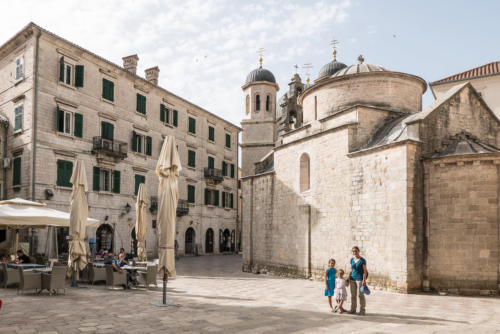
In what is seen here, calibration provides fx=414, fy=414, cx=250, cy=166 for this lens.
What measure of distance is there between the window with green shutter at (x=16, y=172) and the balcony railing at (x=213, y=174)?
584 inches

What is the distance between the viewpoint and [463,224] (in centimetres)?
1292

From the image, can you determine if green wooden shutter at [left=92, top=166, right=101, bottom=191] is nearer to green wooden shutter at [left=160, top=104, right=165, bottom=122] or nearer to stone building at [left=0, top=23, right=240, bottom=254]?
stone building at [left=0, top=23, right=240, bottom=254]

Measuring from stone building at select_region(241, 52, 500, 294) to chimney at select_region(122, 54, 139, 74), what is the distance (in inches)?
461

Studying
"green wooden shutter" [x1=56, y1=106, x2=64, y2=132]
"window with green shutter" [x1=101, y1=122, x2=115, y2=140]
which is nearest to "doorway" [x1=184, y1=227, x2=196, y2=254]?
"window with green shutter" [x1=101, y1=122, x2=115, y2=140]

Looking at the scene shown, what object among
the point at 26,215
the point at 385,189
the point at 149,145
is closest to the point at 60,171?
the point at 149,145

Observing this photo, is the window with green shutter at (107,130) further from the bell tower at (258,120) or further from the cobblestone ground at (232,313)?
the bell tower at (258,120)

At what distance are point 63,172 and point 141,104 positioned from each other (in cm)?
772

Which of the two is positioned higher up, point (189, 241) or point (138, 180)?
point (138, 180)

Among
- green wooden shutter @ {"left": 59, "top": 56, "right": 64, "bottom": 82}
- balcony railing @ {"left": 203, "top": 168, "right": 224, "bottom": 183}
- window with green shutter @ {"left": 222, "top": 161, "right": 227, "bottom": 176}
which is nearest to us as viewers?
green wooden shutter @ {"left": 59, "top": 56, "right": 64, "bottom": 82}

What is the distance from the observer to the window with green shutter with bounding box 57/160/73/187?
2119cm

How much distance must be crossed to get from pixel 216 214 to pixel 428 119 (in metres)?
23.3

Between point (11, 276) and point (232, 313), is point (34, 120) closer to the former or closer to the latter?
point (11, 276)

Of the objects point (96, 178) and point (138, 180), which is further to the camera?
point (138, 180)

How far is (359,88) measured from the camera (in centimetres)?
1781
